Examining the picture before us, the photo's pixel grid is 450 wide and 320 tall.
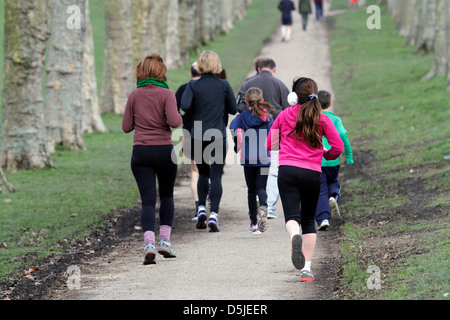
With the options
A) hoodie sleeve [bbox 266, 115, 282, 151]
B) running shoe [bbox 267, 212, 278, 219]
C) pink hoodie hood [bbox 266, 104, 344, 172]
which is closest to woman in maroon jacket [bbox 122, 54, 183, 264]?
hoodie sleeve [bbox 266, 115, 282, 151]

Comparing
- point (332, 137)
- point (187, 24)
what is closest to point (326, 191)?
point (332, 137)

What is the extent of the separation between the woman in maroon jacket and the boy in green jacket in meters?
2.08

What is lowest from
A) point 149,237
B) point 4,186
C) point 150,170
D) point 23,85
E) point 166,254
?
point 4,186

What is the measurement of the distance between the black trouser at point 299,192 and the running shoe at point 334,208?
8.87 feet

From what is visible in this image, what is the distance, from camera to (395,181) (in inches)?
522

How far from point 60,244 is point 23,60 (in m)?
6.12

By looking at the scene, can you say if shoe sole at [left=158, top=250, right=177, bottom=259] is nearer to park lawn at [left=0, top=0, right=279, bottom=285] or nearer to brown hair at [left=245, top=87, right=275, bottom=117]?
park lawn at [left=0, top=0, right=279, bottom=285]

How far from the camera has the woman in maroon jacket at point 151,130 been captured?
27.6 feet

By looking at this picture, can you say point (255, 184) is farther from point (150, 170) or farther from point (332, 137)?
point (332, 137)

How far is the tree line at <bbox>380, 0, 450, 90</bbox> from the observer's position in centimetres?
2440

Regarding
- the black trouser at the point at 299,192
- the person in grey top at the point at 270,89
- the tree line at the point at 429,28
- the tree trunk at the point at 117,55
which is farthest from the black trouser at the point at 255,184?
the tree trunk at the point at 117,55

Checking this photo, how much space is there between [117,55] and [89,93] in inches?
137

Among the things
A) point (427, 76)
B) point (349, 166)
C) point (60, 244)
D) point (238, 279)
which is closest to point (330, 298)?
point (238, 279)
